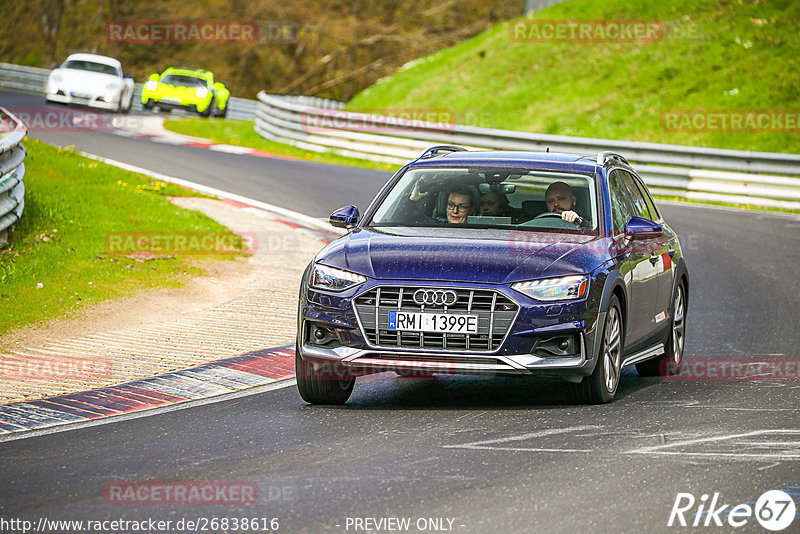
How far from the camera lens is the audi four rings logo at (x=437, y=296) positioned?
25.8 feet

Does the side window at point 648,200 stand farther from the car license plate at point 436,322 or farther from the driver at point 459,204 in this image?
the car license plate at point 436,322

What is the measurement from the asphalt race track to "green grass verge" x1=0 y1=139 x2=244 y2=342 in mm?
3931

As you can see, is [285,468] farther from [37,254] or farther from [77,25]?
[77,25]

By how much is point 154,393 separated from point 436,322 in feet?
7.46

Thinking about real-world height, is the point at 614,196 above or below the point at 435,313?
above

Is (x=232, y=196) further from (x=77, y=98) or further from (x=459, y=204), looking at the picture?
(x=77, y=98)

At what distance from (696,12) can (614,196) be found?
2739 cm

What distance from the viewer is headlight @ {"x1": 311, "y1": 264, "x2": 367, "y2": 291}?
809 centimetres

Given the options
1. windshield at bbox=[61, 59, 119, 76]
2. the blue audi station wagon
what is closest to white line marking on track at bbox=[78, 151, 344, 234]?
the blue audi station wagon

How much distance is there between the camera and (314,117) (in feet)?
99.5

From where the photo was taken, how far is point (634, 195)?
33.3 feet

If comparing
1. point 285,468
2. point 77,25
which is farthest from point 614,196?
point 77,25

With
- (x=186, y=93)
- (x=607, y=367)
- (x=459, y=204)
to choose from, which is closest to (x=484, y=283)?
(x=607, y=367)

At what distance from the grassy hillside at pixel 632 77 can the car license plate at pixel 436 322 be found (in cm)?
Result: 2217
